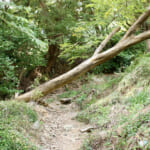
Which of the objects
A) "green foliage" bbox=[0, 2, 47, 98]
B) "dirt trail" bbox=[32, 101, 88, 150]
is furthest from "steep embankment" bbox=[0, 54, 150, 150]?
"green foliage" bbox=[0, 2, 47, 98]

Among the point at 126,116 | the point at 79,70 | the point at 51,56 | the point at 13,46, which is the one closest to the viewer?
the point at 126,116

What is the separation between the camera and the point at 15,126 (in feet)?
8.73

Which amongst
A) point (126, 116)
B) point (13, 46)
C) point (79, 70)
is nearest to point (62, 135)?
point (126, 116)

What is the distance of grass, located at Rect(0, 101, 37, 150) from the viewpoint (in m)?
2.20

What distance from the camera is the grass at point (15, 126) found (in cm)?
220

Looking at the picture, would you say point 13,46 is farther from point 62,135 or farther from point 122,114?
point 122,114

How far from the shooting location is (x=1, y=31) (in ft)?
13.2

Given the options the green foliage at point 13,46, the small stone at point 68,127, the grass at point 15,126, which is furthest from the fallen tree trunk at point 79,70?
→ the small stone at point 68,127

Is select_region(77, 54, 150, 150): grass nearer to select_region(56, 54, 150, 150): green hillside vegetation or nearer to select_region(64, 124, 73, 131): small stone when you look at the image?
select_region(56, 54, 150, 150): green hillside vegetation

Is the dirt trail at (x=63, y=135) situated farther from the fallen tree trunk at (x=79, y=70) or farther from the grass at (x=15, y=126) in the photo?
the fallen tree trunk at (x=79, y=70)

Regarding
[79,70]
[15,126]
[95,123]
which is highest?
[79,70]

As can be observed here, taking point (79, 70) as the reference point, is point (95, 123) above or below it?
below

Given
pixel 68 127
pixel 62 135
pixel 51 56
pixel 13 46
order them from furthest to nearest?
pixel 51 56, pixel 13 46, pixel 68 127, pixel 62 135

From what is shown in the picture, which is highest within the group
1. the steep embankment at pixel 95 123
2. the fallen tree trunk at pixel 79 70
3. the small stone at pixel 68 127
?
the fallen tree trunk at pixel 79 70
